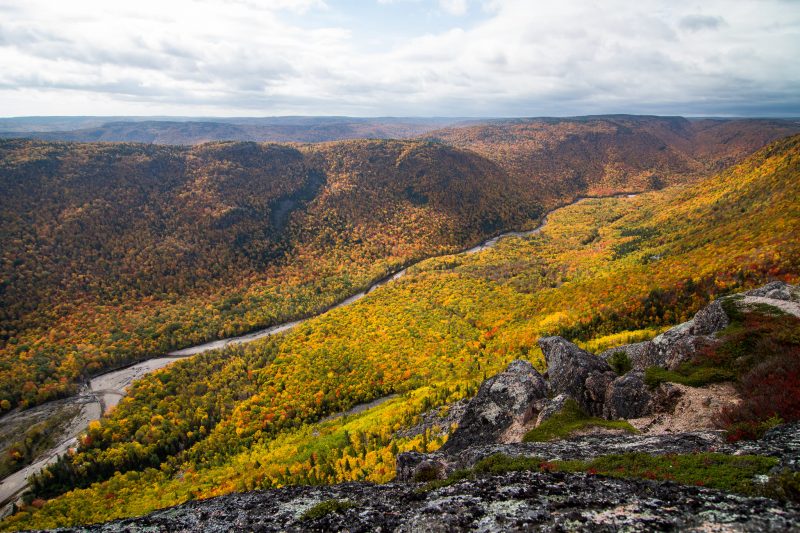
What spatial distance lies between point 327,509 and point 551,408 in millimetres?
23110

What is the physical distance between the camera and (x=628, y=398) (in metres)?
34.2

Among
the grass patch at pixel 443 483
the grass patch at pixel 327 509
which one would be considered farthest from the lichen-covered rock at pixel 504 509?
the grass patch at pixel 443 483

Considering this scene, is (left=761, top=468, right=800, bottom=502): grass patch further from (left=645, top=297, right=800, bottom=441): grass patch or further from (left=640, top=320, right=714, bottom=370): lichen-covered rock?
(left=640, top=320, right=714, bottom=370): lichen-covered rock

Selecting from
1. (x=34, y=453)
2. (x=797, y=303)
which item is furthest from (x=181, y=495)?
(x=797, y=303)

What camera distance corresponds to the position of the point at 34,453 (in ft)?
312

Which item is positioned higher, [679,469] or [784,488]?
[784,488]

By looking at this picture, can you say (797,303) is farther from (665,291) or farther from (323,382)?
(323,382)

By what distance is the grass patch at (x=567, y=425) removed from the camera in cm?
3073

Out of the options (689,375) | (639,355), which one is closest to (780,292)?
(639,355)

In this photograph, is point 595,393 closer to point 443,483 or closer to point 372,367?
point 443,483

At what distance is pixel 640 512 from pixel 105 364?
533ft

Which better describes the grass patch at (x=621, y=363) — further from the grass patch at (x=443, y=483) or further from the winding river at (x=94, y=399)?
the winding river at (x=94, y=399)

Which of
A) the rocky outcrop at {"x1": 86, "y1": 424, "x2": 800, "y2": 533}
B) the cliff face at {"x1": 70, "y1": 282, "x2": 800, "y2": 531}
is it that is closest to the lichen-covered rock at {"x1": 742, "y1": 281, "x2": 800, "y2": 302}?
the cliff face at {"x1": 70, "y1": 282, "x2": 800, "y2": 531}

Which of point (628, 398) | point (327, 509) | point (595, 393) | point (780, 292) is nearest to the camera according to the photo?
point (327, 509)
